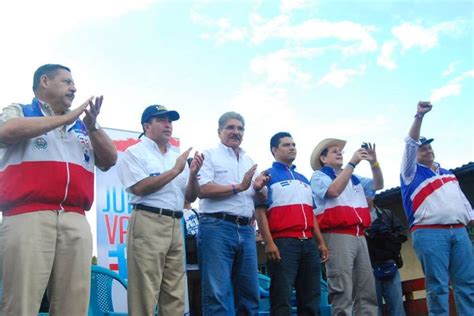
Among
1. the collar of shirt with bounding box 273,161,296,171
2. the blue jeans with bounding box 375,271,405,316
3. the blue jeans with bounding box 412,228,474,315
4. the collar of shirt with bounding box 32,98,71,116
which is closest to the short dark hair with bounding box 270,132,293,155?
the collar of shirt with bounding box 273,161,296,171

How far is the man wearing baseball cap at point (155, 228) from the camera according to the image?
3.53 m

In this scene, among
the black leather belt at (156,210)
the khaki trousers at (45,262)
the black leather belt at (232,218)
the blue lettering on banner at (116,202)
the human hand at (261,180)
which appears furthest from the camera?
the blue lettering on banner at (116,202)

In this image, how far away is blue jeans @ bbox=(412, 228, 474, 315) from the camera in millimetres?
4402

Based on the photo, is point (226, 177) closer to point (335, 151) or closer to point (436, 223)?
point (335, 151)

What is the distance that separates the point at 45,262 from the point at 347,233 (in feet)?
8.87

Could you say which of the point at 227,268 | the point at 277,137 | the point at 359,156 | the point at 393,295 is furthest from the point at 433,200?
the point at 227,268

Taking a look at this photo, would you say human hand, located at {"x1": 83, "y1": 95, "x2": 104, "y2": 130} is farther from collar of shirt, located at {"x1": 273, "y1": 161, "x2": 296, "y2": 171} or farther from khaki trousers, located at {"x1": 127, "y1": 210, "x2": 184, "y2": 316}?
collar of shirt, located at {"x1": 273, "y1": 161, "x2": 296, "y2": 171}

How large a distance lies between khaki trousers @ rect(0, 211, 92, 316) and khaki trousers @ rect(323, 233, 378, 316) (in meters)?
2.27

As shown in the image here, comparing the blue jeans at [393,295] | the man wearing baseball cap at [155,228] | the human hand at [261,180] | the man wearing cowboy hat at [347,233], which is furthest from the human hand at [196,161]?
the blue jeans at [393,295]

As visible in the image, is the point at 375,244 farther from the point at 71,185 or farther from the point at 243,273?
the point at 71,185

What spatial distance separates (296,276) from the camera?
171 inches

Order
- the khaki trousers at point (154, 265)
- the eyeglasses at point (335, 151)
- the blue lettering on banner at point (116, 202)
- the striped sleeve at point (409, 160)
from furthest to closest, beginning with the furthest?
1. the blue lettering on banner at point (116, 202)
2. the eyeglasses at point (335, 151)
3. the striped sleeve at point (409, 160)
4. the khaki trousers at point (154, 265)

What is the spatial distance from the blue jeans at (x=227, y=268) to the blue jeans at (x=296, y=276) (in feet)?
0.60

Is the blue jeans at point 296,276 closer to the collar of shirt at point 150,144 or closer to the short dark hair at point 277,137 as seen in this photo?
the short dark hair at point 277,137
